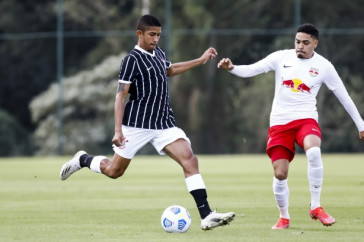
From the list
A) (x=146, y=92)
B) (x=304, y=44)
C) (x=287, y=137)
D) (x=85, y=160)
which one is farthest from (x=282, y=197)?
(x=85, y=160)

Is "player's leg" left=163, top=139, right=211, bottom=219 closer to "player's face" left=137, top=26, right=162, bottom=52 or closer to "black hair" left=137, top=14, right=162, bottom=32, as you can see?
"player's face" left=137, top=26, right=162, bottom=52

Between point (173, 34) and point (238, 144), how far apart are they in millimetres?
4115

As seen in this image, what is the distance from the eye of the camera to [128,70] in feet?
31.4

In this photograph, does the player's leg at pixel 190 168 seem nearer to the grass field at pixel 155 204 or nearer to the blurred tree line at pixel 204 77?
the grass field at pixel 155 204

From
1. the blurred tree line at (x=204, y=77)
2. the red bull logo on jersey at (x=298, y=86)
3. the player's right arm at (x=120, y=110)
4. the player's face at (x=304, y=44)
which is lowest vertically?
the blurred tree line at (x=204, y=77)

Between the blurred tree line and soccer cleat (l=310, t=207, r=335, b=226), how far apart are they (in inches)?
770

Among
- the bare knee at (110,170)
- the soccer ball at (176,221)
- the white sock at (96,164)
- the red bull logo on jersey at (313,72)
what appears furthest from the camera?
the white sock at (96,164)

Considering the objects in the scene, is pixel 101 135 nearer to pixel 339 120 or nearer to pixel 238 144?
pixel 238 144

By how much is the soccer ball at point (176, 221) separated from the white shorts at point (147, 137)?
2.57ft

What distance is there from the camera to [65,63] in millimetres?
31281

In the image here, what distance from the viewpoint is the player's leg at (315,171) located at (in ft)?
31.0

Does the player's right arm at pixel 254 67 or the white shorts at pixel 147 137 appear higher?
the player's right arm at pixel 254 67

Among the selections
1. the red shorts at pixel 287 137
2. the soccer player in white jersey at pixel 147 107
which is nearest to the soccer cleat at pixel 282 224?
the red shorts at pixel 287 137

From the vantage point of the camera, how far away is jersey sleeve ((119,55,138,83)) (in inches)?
376
